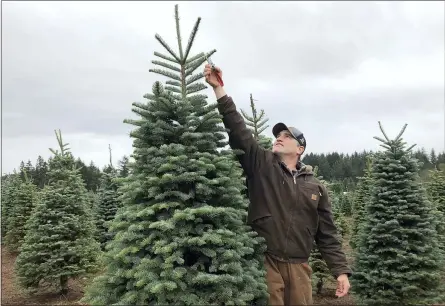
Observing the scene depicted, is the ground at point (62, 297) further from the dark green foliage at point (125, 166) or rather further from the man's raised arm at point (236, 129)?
the man's raised arm at point (236, 129)

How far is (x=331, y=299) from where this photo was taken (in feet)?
39.8

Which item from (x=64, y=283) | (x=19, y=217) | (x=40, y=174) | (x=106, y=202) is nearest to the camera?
(x=64, y=283)

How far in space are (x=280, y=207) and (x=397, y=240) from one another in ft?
20.5

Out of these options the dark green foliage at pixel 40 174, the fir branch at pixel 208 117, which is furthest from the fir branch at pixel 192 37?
the dark green foliage at pixel 40 174

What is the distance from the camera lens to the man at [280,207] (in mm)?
4215

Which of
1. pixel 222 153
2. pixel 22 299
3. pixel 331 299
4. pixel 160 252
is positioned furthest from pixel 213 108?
pixel 22 299

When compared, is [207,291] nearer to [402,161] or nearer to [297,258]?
[297,258]

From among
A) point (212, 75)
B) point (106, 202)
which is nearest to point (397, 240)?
point (212, 75)

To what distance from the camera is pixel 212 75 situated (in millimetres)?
4160

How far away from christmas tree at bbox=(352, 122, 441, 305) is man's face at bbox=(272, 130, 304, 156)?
5.81m

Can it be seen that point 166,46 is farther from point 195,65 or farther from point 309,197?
point 309,197

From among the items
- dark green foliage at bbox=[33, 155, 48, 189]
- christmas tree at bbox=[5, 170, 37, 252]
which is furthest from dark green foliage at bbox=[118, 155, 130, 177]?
dark green foliage at bbox=[33, 155, 48, 189]

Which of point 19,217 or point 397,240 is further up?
point 19,217

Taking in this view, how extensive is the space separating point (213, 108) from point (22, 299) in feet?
35.4
